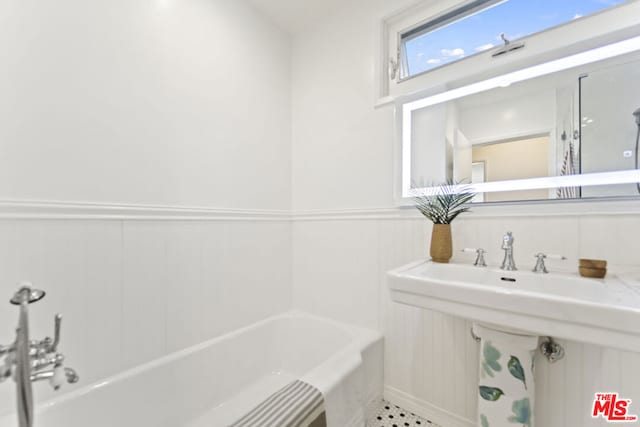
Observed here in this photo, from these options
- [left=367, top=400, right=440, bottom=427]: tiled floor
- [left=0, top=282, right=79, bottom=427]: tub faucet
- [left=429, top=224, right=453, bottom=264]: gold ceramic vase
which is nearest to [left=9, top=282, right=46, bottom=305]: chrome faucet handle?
[left=0, top=282, right=79, bottom=427]: tub faucet

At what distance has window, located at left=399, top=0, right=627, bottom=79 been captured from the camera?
1152 millimetres

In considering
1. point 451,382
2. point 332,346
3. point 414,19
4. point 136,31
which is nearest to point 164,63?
point 136,31

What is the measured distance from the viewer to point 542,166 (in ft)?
3.87

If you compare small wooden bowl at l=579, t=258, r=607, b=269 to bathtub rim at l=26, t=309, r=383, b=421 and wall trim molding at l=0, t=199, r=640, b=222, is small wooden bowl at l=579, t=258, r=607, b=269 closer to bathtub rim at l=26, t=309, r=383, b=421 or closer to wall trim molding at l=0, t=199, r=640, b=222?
wall trim molding at l=0, t=199, r=640, b=222

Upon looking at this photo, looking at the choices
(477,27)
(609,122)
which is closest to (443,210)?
(609,122)

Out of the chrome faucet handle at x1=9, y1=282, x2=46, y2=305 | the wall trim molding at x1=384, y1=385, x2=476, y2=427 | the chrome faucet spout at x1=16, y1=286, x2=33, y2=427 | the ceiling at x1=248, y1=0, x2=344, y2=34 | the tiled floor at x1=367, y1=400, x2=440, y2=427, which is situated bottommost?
the tiled floor at x1=367, y1=400, x2=440, y2=427

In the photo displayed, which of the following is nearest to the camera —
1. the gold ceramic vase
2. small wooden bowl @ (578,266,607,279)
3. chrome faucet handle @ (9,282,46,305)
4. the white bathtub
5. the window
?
chrome faucet handle @ (9,282,46,305)

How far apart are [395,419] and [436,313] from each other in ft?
1.95

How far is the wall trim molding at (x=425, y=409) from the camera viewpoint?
1286mm

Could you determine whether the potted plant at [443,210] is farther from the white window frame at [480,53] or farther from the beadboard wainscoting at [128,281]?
the beadboard wainscoting at [128,281]

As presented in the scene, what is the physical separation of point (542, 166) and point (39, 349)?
1849mm

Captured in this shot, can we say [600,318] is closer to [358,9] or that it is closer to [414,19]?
[414,19]

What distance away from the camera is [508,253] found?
114 centimetres

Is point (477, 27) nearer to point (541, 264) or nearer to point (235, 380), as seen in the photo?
point (541, 264)
